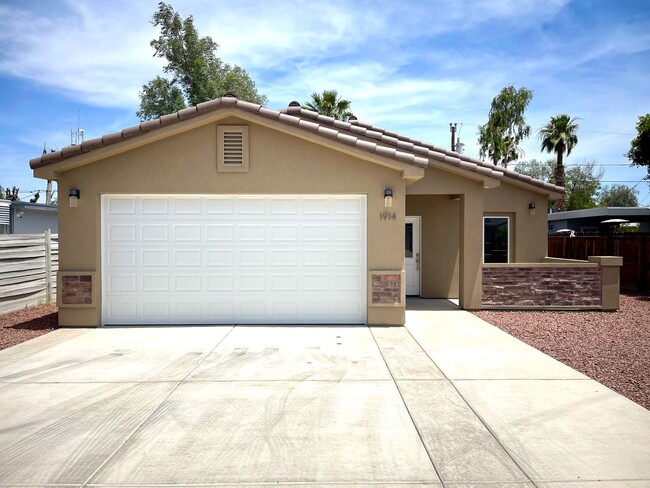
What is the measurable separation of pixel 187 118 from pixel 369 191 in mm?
3727

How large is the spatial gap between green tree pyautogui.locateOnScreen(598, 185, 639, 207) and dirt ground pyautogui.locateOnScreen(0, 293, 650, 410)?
166 feet

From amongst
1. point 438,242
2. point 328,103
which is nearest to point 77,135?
point 328,103

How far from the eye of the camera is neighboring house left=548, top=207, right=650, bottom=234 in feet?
78.0

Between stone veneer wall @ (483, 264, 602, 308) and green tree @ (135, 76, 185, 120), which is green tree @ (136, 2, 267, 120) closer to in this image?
green tree @ (135, 76, 185, 120)

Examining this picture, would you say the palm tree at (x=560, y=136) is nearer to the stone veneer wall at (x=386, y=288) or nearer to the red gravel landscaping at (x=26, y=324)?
the stone veneer wall at (x=386, y=288)

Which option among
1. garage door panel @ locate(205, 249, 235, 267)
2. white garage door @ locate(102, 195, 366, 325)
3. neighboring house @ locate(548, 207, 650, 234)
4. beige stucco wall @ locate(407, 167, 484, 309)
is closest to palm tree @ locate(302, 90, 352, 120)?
beige stucco wall @ locate(407, 167, 484, 309)

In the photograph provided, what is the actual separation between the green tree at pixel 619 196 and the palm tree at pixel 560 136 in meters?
29.8

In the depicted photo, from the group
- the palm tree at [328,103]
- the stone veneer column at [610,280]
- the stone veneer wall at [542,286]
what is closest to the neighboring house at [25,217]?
the palm tree at [328,103]

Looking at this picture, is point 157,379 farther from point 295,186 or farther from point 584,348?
point 584,348

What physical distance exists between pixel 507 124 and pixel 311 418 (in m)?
32.0

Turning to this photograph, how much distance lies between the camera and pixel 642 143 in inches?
760

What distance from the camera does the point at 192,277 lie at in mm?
9500

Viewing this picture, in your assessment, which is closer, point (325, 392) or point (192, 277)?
point (325, 392)

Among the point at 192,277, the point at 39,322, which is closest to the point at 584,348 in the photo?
the point at 192,277
